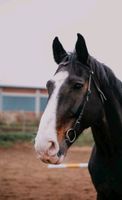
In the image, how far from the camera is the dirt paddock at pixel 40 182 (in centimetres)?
706

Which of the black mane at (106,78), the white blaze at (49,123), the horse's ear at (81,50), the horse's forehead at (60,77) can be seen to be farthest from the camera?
the black mane at (106,78)

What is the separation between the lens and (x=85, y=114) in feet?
11.3

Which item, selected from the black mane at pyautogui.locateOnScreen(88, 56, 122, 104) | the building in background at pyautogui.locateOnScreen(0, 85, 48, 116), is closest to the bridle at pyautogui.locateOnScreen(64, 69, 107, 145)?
the black mane at pyautogui.locateOnScreen(88, 56, 122, 104)

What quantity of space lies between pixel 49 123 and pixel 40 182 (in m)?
5.47

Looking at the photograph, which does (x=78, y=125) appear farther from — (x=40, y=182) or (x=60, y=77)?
(x=40, y=182)

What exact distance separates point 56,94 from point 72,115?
0.23 m

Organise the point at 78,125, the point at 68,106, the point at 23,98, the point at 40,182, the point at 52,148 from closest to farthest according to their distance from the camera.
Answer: the point at 52,148 → the point at 68,106 → the point at 78,125 → the point at 40,182 → the point at 23,98

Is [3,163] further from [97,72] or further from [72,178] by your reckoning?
[97,72]

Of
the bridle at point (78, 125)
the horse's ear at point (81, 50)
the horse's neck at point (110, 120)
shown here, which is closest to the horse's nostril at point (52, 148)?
the bridle at point (78, 125)

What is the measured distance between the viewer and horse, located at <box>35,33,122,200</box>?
10.4 ft

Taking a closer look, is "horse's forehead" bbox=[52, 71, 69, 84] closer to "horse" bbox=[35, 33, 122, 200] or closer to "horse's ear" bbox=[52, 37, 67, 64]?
"horse" bbox=[35, 33, 122, 200]

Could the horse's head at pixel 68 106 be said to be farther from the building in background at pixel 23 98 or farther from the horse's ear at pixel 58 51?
the building in background at pixel 23 98

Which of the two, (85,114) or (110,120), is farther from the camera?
(110,120)

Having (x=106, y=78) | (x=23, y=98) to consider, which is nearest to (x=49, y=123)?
(x=106, y=78)
